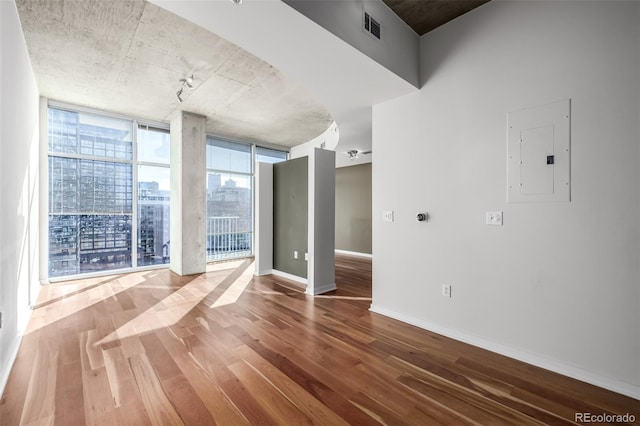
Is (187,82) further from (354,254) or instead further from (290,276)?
(354,254)

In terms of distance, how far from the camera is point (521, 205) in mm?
2305

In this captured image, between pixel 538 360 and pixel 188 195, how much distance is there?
5.31 meters

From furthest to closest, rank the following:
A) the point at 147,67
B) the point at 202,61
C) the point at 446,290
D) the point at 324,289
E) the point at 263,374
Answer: the point at 324,289 < the point at 147,67 < the point at 202,61 < the point at 446,290 < the point at 263,374

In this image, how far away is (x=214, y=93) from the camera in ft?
14.3

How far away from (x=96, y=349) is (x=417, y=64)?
13.3ft

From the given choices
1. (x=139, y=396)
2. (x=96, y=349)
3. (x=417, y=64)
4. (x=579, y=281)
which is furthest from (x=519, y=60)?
(x=96, y=349)

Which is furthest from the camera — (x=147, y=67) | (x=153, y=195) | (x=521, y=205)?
(x=153, y=195)

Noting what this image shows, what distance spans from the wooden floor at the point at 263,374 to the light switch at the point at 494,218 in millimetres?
1120

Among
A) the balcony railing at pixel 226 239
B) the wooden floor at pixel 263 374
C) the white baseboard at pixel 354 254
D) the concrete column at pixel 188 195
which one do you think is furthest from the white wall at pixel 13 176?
the white baseboard at pixel 354 254

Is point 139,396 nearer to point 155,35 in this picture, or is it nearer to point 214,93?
point 155,35

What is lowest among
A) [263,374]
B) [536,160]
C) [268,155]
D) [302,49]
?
[263,374]

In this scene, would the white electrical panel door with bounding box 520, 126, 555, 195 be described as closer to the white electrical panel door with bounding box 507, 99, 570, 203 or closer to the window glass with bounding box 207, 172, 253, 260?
the white electrical panel door with bounding box 507, 99, 570, 203

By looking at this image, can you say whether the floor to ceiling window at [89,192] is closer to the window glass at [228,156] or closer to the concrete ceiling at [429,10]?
the window glass at [228,156]

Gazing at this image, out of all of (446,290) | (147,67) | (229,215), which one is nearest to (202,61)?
(147,67)
